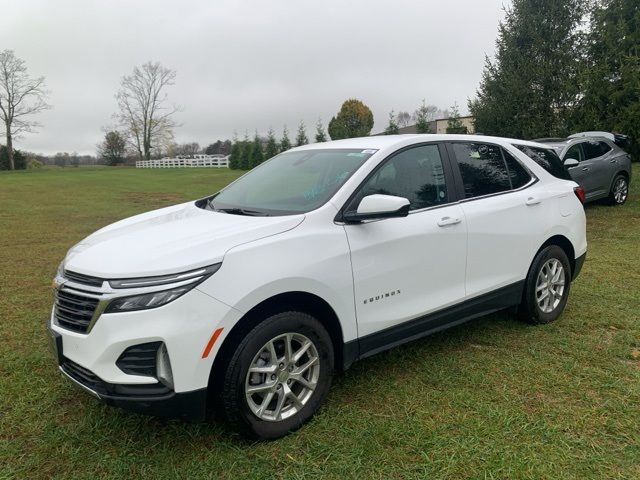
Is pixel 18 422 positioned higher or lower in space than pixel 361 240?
lower

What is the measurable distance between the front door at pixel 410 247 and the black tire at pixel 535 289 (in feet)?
3.10

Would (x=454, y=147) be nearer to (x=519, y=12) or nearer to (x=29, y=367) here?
(x=29, y=367)

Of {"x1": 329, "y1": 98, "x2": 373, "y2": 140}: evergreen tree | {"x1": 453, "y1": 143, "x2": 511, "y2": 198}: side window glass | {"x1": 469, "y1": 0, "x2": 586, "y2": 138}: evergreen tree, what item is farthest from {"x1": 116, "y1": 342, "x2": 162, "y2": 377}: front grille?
{"x1": 329, "y1": 98, "x2": 373, "y2": 140}: evergreen tree

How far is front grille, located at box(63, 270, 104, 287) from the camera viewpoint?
2586 mm

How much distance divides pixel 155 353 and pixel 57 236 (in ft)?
28.2

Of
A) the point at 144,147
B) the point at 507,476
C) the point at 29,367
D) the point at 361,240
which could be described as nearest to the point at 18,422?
the point at 29,367

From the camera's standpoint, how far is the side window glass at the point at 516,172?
4363 mm

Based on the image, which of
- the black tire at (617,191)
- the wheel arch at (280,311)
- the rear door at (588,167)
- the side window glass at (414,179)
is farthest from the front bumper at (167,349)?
the black tire at (617,191)

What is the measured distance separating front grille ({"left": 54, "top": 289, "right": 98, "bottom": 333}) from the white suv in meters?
0.01

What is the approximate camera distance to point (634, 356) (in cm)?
388

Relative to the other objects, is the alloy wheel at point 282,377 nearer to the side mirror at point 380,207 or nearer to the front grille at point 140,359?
the front grille at point 140,359

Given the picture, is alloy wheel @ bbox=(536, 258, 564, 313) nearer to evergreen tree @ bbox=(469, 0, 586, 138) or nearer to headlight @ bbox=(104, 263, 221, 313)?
headlight @ bbox=(104, 263, 221, 313)

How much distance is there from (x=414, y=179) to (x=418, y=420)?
5.45 ft

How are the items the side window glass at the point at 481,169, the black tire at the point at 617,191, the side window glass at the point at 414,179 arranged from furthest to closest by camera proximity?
the black tire at the point at 617,191
the side window glass at the point at 481,169
the side window glass at the point at 414,179
